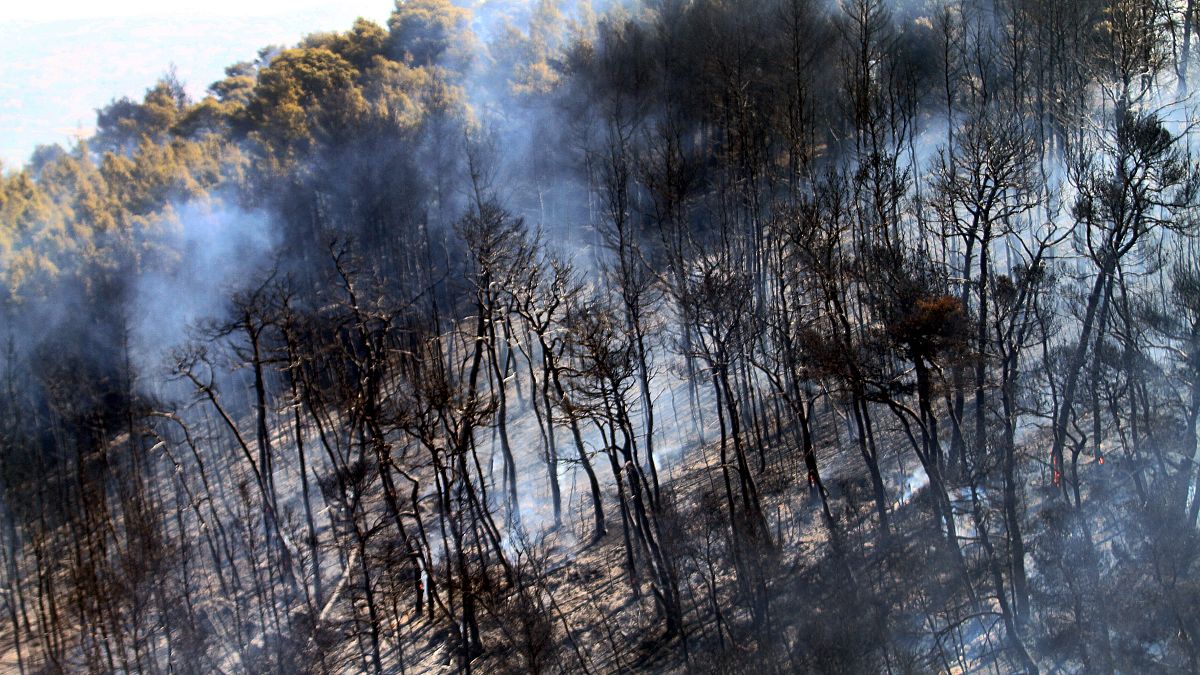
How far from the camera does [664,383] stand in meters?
20.8

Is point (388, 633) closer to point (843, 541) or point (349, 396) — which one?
point (349, 396)

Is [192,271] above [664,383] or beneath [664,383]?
above

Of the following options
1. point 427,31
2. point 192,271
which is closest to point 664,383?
point 192,271

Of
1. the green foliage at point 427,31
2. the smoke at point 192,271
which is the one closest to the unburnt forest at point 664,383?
the smoke at point 192,271

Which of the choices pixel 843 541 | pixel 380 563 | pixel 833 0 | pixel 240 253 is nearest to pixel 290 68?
pixel 240 253

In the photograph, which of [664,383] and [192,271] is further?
[192,271]

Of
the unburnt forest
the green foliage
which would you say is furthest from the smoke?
the green foliage

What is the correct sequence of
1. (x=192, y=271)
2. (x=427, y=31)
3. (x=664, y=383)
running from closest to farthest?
(x=664, y=383)
(x=192, y=271)
(x=427, y=31)

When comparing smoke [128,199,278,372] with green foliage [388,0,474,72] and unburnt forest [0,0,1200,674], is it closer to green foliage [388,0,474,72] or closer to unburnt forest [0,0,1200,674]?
unburnt forest [0,0,1200,674]

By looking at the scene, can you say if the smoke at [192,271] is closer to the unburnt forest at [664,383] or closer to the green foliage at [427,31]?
the unburnt forest at [664,383]

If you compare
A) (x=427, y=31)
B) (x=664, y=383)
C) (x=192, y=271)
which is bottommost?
(x=664, y=383)

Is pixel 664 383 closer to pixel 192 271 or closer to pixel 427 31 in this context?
pixel 192 271

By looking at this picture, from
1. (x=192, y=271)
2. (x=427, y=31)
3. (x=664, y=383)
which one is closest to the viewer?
(x=664, y=383)

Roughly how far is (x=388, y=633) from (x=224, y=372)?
11.8 meters
